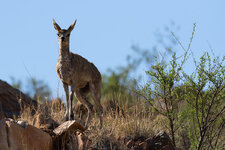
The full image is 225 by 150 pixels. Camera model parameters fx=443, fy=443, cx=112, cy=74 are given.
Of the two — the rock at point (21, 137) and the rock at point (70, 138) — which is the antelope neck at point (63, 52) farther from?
the rock at point (21, 137)

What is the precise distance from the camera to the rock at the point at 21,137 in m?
8.40

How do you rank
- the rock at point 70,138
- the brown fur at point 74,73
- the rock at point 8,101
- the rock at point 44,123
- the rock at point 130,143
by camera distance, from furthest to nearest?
the rock at point 8,101 → the brown fur at point 74,73 → the rock at point 44,123 → the rock at point 130,143 → the rock at point 70,138

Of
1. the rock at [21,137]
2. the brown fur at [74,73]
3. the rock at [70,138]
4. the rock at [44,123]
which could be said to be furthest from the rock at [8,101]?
the rock at [21,137]

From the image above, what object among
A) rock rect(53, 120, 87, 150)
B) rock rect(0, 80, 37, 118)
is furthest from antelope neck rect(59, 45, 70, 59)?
rock rect(0, 80, 37, 118)

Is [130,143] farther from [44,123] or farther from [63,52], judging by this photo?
[63,52]

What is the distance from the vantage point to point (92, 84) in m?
12.3

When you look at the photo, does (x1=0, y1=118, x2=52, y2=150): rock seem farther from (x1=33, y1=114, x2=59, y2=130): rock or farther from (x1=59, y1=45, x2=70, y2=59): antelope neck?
(x1=59, y1=45, x2=70, y2=59): antelope neck

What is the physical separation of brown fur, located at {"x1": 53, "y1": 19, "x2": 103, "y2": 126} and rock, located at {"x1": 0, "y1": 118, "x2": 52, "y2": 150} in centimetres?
196

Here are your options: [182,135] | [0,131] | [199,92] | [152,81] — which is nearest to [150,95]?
[152,81]

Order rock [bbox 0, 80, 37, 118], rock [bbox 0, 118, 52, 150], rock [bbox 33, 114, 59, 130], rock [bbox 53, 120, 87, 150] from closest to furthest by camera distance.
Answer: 1. rock [bbox 0, 118, 52, 150]
2. rock [bbox 53, 120, 87, 150]
3. rock [bbox 33, 114, 59, 130]
4. rock [bbox 0, 80, 37, 118]

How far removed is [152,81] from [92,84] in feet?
7.85

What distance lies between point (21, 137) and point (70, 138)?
3.69ft

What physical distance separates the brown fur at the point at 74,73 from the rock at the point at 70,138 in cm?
139

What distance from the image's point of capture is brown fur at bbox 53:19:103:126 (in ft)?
36.6
